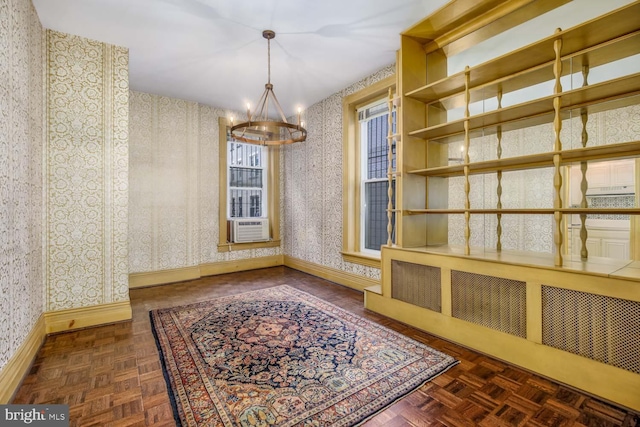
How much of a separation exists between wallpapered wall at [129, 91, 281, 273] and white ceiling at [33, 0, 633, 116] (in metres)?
0.59

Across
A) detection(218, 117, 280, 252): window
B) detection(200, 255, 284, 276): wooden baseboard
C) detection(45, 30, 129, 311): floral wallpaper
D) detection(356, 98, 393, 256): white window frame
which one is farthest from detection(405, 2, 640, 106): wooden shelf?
detection(200, 255, 284, 276): wooden baseboard

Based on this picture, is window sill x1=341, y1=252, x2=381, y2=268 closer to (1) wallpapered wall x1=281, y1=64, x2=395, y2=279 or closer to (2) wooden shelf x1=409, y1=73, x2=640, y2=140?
(1) wallpapered wall x1=281, y1=64, x2=395, y2=279

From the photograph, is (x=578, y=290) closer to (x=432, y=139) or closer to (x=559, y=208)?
(x=559, y=208)

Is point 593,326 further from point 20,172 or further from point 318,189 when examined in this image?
point 20,172

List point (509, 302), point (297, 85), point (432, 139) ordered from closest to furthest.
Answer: point (509, 302)
point (432, 139)
point (297, 85)

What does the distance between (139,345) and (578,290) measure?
322 centimetres

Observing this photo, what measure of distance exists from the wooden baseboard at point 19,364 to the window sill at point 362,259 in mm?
3261

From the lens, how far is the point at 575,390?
1821mm

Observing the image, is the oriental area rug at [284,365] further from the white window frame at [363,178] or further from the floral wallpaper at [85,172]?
the white window frame at [363,178]

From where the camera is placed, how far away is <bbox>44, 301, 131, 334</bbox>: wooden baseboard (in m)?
2.76

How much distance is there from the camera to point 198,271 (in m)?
4.79

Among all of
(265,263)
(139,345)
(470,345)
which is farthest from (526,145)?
(265,263)

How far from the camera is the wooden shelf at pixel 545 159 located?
75.2 inches

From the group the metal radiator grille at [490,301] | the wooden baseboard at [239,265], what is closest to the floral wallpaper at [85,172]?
the wooden baseboard at [239,265]
